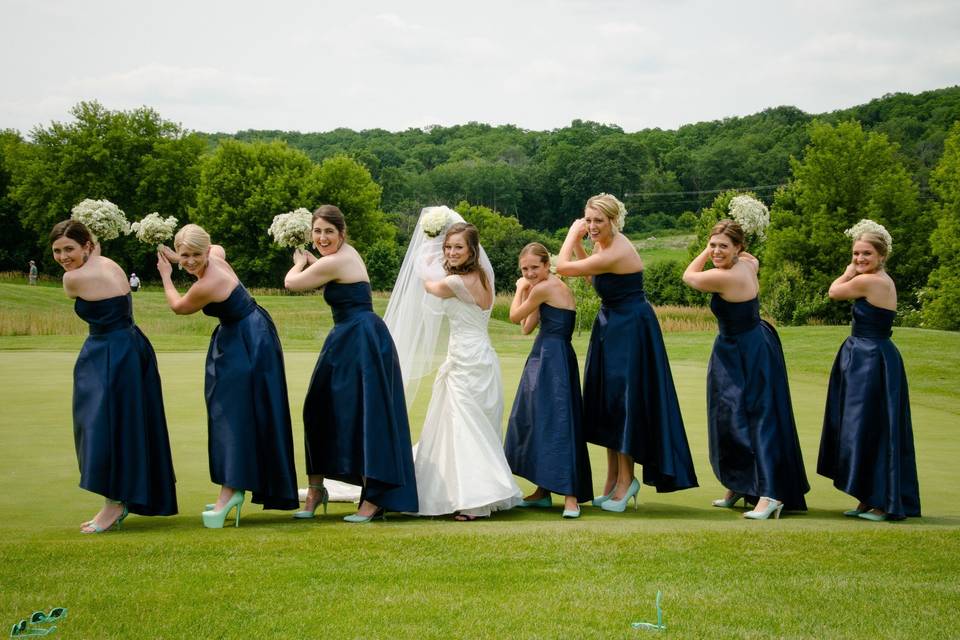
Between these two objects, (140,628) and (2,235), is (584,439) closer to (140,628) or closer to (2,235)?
(140,628)

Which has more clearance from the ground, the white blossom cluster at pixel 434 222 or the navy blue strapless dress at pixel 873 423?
the white blossom cluster at pixel 434 222

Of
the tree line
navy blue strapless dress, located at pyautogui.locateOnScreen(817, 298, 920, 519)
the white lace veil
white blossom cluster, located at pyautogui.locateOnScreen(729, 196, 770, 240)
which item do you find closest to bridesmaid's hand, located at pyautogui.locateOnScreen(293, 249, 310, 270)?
the white lace veil

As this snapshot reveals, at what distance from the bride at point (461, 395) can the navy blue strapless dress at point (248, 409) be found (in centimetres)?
117

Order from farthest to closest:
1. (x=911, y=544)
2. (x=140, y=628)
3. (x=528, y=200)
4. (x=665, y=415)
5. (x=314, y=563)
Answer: (x=528, y=200)
(x=665, y=415)
(x=911, y=544)
(x=314, y=563)
(x=140, y=628)

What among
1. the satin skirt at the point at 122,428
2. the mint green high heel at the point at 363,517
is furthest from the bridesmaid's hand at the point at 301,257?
the mint green high heel at the point at 363,517

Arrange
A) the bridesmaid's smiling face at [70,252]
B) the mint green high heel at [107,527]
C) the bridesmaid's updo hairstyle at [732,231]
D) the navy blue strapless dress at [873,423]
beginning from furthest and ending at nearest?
the bridesmaid's updo hairstyle at [732,231] < the navy blue strapless dress at [873,423] < the bridesmaid's smiling face at [70,252] < the mint green high heel at [107,527]

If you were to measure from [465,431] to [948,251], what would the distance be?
45.3 meters

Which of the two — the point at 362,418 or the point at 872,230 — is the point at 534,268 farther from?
the point at 872,230

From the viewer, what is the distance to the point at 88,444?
7.16 metres

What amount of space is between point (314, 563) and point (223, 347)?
7.55ft

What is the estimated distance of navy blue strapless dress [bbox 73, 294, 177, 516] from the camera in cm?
716

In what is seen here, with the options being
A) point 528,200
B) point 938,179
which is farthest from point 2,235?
point 938,179

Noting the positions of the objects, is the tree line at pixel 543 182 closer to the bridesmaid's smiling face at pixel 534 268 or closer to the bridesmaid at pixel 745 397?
the bridesmaid at pixel 745 397

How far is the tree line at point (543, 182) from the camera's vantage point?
176 ft
